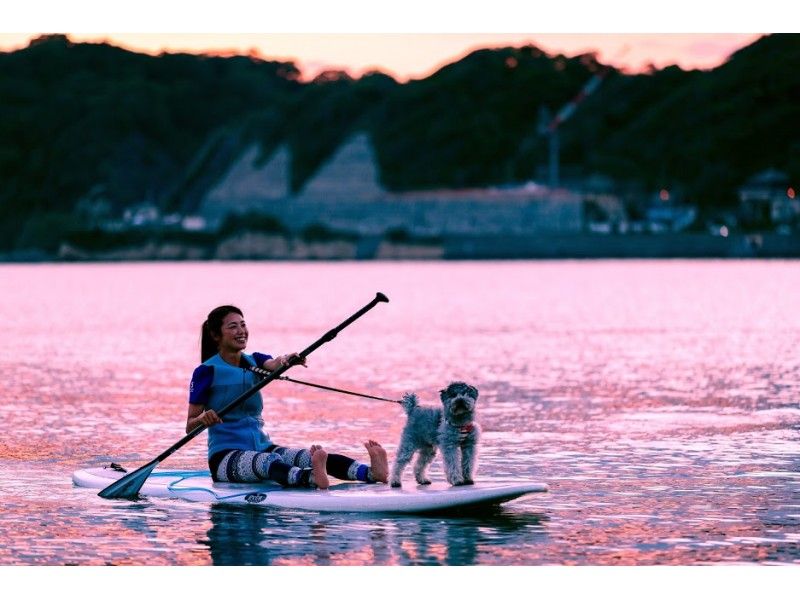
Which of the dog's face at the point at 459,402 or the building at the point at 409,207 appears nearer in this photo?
the dog's face at the point at 459,402

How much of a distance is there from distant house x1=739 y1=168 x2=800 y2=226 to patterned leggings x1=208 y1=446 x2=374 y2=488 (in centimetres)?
15415

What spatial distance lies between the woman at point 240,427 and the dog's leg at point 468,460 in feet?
2.58

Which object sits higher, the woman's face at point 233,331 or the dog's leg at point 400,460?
the woman's face at point 233,331

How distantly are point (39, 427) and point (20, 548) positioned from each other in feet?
30.8

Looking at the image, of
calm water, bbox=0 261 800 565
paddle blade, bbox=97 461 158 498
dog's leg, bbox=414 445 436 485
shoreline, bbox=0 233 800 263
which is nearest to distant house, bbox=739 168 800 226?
shoreline, bbox=0 233 800 263

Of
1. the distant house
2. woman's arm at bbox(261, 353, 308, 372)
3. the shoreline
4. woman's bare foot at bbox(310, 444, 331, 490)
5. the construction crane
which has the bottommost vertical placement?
woman's bare foot at bbox(310, 444, 331, 490)

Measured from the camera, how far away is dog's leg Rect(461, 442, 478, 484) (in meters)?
15.3

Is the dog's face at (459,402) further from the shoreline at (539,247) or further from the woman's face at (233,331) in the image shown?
the shoreline at (539,247)

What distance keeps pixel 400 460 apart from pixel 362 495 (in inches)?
17.0

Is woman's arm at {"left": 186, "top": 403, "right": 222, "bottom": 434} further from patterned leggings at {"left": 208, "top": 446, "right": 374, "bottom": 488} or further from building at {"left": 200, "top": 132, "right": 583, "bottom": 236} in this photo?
building at {"left": 200, "top": 132, "right": 583, "bottom": 236}

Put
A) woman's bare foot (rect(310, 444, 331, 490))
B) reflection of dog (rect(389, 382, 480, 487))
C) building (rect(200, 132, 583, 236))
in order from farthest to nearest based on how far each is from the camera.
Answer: building (rect(200, 132, 583, 236)) → woman's bare foot (rect(310, 444, 331, 490)) → reflection of dog (rect(389, 382, 480, 487))

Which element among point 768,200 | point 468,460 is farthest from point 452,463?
point 768,200

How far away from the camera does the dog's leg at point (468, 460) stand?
603 inches

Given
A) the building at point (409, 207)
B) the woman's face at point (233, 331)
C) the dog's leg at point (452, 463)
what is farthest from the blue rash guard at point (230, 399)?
the building at point (409, 207)
